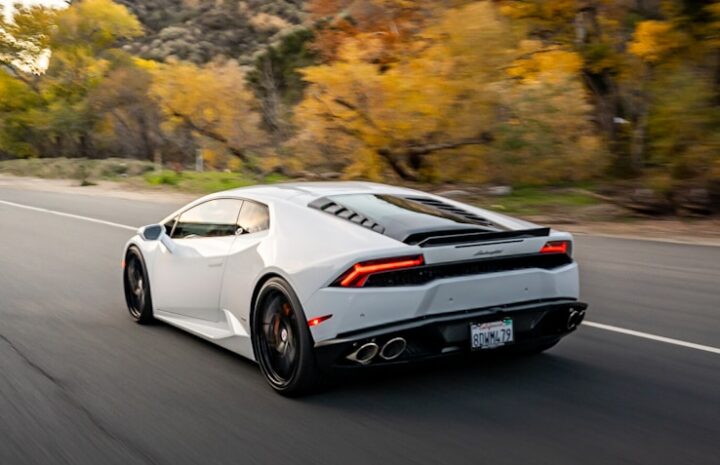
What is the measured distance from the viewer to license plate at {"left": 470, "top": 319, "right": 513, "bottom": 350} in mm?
5090

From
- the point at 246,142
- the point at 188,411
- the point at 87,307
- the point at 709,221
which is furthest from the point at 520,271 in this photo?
the point at 246,142

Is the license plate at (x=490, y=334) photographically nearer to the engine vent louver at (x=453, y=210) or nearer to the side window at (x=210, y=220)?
the engine vent louver at (x=453, y=210)

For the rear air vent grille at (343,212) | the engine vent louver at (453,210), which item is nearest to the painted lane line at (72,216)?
the engine vent louver at (453,210)

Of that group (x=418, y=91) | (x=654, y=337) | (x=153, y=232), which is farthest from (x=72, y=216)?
(x=654, y=337)

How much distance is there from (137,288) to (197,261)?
5.13 ft

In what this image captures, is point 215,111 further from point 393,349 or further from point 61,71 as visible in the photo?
point 393,349

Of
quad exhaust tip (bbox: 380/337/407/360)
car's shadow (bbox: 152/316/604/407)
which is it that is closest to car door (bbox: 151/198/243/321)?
car's shadow (bbox: 152/316/604/407)

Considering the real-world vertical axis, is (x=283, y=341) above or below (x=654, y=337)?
above

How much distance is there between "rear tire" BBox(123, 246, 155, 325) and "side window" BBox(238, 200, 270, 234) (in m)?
1.66

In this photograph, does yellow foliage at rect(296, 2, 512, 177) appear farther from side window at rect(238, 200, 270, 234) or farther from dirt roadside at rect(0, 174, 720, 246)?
side window at rect(238, 200, 270, 234)

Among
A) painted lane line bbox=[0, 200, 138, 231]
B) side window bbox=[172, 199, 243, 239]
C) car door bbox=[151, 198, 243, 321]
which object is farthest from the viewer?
painted lane line bbox=[0, 200, 138, 231]

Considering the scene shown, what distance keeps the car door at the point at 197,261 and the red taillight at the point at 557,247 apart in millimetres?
2101

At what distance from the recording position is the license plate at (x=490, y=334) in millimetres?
5090

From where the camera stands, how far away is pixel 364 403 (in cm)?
512
